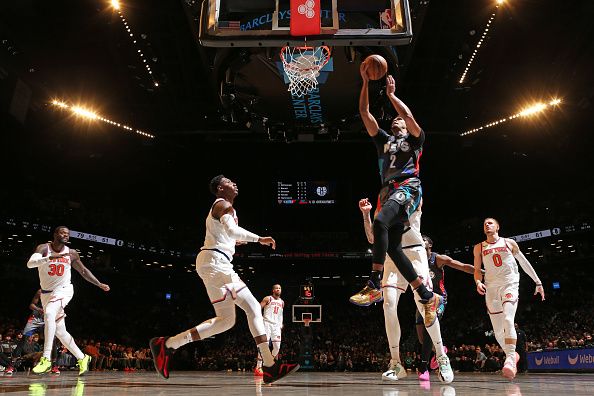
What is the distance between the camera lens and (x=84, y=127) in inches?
927

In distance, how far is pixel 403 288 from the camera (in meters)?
7.13

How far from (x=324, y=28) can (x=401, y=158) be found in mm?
3188

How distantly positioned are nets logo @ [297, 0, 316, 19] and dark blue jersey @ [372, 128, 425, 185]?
3139 mm

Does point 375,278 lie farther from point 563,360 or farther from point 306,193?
point 306,193

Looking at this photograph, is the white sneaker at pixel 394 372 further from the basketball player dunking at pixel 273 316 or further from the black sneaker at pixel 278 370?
the basketball player dunking at pixel 273 316

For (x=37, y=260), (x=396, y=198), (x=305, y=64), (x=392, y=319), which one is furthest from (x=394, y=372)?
(x=305, y=64)

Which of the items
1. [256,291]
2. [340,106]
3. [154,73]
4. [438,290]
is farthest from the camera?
[256,291]

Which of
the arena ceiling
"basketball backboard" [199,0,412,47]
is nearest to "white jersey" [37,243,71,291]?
"basketball backboard" [199,0,412,47]

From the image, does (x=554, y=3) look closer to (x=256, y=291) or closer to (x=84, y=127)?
(x=84, y=127)

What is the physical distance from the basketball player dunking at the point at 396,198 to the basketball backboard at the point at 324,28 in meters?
2.34

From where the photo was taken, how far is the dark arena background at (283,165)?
1509 cm

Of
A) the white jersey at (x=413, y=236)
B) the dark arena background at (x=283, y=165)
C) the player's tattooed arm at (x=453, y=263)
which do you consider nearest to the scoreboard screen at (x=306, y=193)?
the dark arena background at (x=283, y=165)

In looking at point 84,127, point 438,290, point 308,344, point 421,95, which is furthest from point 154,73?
point 308,344

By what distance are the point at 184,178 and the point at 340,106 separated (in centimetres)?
1545
